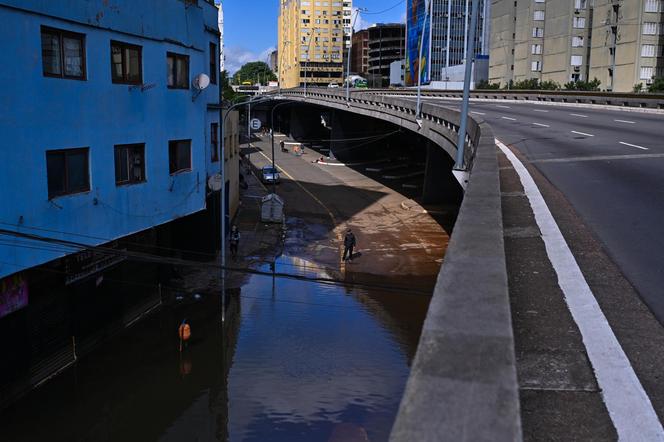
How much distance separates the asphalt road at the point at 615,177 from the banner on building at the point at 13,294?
13.9m

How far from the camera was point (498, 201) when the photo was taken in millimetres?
9445

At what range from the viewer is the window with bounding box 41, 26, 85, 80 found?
17047mm

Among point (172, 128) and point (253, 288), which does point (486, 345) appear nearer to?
point (172, 128)

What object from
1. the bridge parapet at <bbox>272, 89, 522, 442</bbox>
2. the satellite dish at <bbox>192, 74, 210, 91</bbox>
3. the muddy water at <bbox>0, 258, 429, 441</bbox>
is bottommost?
the muddy water at <bbox>0, 258, 429, 441</bbox>

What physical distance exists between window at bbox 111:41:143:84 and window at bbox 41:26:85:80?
1.55 m

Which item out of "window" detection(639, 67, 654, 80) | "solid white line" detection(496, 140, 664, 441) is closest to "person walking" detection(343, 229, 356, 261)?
Result: "solid white line" detection(496, 140, 664, 441)

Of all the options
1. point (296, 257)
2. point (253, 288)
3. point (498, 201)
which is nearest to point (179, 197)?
point (253, 288)

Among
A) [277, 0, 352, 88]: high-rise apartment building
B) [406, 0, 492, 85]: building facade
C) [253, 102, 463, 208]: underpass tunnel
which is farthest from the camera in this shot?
[277, 0, 352, 88]: high-rise apartment building

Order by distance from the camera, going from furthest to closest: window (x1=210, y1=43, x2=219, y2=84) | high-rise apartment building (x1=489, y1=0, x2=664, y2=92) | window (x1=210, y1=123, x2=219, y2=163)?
1. high-rise apartment building (x1=489, y1=0, x2=664, y2=92)
2. window (x1=210, y1=123, x2=219, y2=163)
3. window (x1=210, y1=43, x2=219, y2=84)

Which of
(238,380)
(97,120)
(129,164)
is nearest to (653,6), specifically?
(129,164)

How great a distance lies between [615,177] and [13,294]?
644 inches

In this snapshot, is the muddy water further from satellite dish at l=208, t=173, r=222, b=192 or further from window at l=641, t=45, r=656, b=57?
window at l=641, t=45, r=656, b=57

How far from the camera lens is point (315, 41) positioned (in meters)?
164

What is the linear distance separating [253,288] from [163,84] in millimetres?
10299
